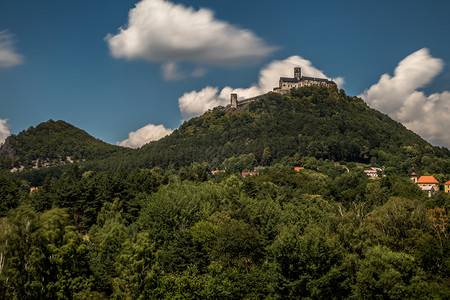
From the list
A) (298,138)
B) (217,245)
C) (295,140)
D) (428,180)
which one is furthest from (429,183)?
(217,245)

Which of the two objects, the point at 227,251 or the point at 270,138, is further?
the point at 270,138

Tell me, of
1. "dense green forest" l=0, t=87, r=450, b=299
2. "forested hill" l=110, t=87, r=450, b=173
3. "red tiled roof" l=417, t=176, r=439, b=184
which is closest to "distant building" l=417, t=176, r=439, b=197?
"red tiled roof" l=417, t=176, r=439, b=184

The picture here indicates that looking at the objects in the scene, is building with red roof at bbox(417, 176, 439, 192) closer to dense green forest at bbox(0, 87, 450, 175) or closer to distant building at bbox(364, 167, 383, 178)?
dense green forest at bbox(0, 87, 450, 175)

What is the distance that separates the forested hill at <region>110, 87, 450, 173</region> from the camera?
137 meters


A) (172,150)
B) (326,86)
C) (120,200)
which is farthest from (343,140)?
(120,200)

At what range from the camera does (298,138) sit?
150250 millimetres

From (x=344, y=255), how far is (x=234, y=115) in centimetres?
15730

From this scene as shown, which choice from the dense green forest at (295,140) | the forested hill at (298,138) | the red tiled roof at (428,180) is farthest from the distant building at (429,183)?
the forested hill at (298,138)

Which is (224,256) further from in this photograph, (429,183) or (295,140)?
(295,140)

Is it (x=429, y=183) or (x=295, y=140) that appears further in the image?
(x=295, y=140)

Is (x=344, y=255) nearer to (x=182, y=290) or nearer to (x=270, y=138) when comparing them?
(x=182, y=290)

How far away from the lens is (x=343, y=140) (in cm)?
14412

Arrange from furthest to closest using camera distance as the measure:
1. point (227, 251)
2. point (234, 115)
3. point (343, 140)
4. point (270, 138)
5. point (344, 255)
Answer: point (234, 115), point (270, 138), point (343, 140), point (227, 251), point (344, 255)

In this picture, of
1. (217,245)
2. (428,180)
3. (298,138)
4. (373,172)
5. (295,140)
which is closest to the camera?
(217,245)
